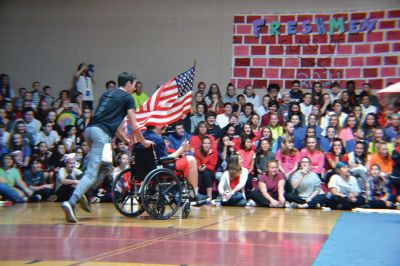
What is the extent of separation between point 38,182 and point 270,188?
3.78m

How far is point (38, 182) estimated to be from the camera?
34.0 feet

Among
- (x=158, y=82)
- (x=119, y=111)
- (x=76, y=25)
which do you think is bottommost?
(x=119, y=111)

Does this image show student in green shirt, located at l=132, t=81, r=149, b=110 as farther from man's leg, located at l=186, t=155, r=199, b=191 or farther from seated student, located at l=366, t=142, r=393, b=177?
man's leg, located at l=186, t=155, r=199, b=191

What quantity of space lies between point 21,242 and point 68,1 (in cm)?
1027

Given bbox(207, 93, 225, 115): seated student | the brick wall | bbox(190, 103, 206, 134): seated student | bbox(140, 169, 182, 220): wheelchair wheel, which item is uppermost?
the brick wall

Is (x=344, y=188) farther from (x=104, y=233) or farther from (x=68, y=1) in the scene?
(x=68, y=1)

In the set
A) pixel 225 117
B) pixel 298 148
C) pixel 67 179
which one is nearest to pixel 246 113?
pixel 225 117

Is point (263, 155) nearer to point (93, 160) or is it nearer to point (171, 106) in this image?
point (171, 106)

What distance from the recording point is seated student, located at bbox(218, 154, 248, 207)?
989 centimetres

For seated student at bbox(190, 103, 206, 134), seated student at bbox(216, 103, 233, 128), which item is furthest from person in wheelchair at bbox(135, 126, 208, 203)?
seated student at bbox(216, 103, 233, 128)

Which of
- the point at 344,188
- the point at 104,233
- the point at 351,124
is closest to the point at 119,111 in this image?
the point at 104,233

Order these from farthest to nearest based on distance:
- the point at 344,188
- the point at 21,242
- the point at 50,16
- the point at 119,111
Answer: the point at 50,16 → the point at 344,188 → the point at 119,111 → the point at 21,242

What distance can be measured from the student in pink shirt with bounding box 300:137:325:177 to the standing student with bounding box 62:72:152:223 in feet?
13.9

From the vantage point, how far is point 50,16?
47.2 feet
